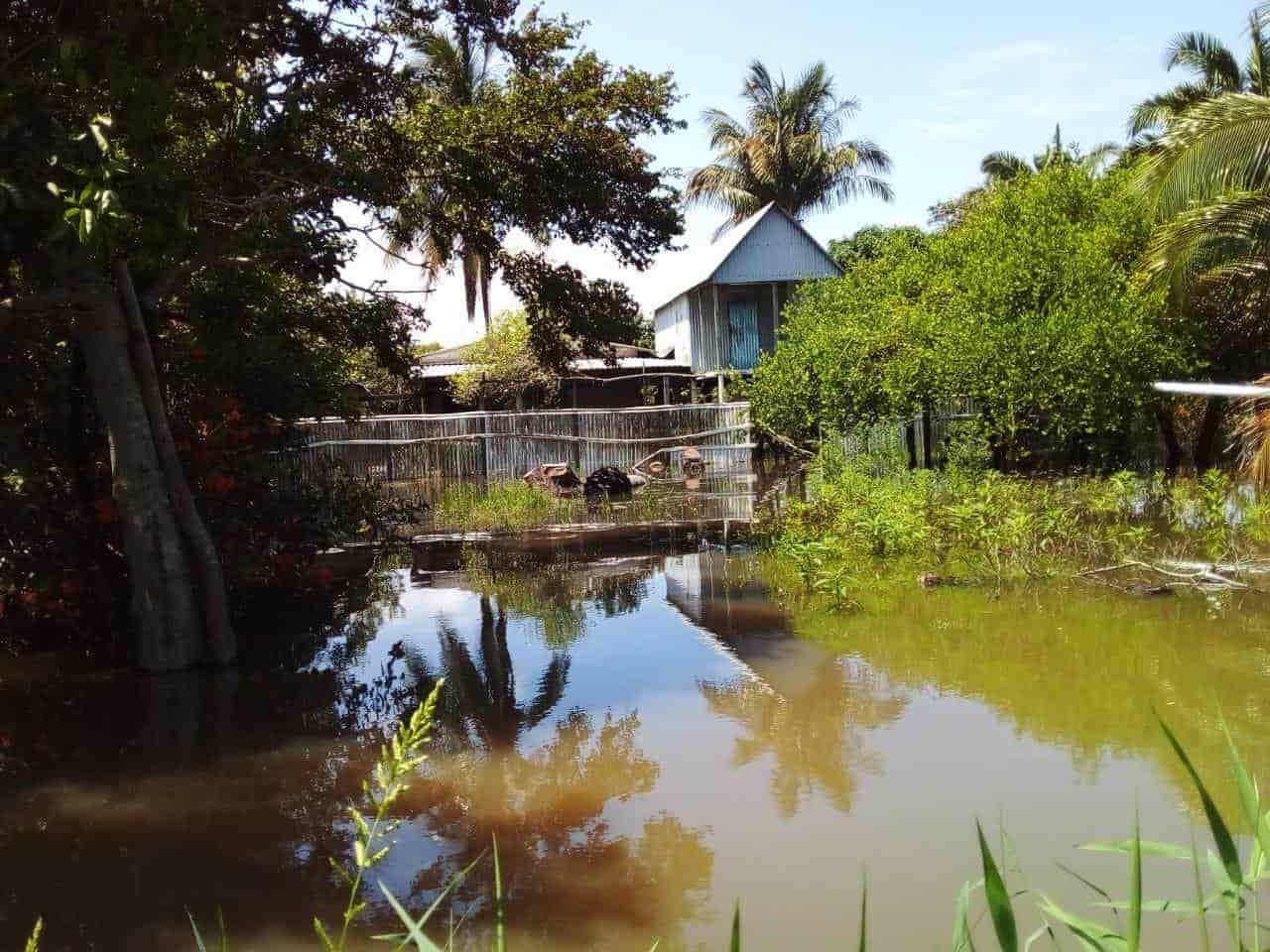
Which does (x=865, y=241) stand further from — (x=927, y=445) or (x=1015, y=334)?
(x=1015, y=334)

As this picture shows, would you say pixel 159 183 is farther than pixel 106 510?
No

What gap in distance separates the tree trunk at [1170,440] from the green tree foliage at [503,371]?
13.6 meters

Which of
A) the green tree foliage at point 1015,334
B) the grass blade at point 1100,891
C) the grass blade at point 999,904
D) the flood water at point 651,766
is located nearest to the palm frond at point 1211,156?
the green tree foliage at point 1015,334

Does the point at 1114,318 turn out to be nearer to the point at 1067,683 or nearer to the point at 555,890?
the point at 1067,683

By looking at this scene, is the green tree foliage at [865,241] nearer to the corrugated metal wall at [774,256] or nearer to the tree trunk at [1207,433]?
the corrugated metal wall at [774,256]

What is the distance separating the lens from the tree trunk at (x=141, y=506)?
7.61 m

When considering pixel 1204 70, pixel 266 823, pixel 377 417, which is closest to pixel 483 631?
pixel 266 823

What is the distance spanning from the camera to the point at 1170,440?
15672 millimetres

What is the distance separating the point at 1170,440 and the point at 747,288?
13822mm

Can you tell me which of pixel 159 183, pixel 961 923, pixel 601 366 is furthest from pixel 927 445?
pixel 961 923

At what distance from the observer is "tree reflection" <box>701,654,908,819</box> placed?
5.41 m

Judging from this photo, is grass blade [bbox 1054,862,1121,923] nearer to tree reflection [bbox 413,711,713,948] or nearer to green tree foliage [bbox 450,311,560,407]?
tree reflection [bbox 413,711,713,948]

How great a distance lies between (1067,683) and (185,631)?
19.2 ft

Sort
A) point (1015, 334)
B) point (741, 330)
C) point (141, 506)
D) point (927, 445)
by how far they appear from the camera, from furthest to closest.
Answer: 1. point (741, 330)
2. point (927, 445)
3. point (1015, 334)
4. point (141, 506)
